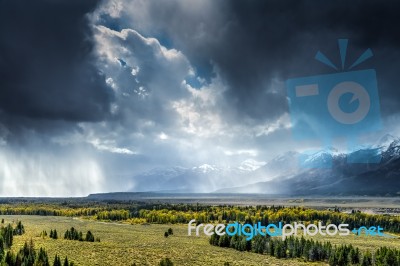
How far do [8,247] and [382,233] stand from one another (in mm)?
152507

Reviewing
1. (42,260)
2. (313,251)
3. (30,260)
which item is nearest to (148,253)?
(42,260)

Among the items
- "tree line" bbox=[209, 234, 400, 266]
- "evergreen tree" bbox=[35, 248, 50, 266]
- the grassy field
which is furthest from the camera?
the grassy field

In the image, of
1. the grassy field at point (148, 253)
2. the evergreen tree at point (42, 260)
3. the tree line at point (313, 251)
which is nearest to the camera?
the evergreen tree at point (42, 260)

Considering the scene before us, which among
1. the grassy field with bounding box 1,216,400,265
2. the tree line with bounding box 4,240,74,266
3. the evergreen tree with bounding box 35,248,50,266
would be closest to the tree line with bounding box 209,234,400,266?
the grassy field with bounding box 1,216,400,265

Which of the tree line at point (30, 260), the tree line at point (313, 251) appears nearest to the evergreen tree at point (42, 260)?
the tree line at point (30, 260)

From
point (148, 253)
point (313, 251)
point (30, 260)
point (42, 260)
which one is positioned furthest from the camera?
point (313, 251)

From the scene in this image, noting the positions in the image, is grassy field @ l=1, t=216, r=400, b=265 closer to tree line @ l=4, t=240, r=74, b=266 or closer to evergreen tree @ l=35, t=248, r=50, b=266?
evergreen tree @ l=35, t=248, r=50, b=266

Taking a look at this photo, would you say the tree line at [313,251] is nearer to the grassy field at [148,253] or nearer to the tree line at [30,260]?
the grassy field at [148,253]

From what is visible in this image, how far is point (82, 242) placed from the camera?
119250mm

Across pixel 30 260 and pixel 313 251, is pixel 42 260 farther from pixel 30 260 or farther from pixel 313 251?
pixel 313 251

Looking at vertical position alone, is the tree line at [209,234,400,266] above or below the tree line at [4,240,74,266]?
below

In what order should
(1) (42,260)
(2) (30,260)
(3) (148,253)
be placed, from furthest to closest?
(3) (148,253) → (2) (30,260) → (1) (42,260)

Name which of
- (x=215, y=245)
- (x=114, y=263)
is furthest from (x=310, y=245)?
(x=114, y=263)

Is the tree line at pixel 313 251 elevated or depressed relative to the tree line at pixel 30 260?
depressed
